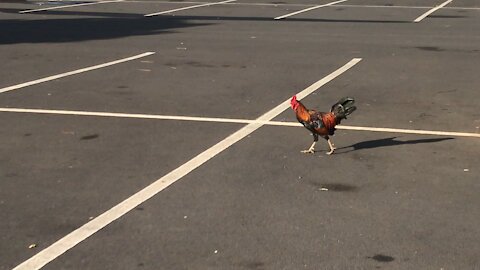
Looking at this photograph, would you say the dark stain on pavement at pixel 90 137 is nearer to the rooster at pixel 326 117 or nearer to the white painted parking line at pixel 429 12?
the rooster at pixel 326 117

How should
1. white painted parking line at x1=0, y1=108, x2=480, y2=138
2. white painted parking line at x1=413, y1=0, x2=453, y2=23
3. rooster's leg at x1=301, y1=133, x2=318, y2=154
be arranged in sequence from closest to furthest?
rooster's leg at x1=301, y1=133, x2=318, y2=154
white painted parking line at x1=0, y1=108, x2=480, y2=138
white painted parking line at x1=413, y1=0, x2=453, y2=23

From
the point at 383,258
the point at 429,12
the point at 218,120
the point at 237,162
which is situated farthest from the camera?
the point at 429,12

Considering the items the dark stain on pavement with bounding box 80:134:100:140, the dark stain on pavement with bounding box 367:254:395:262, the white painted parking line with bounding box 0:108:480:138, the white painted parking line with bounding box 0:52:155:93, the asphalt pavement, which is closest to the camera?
the dark stain on pavement with bounding box 367:254:395:262

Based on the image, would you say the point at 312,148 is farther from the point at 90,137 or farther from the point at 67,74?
the point at 67,74

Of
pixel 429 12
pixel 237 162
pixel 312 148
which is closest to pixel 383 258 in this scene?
pixel 237 162

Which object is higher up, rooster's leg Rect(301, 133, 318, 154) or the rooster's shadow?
rooster's leg Rect(301, 133, 318, 154)

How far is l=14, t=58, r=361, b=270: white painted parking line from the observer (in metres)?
5.12

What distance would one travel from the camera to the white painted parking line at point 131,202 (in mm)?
5125

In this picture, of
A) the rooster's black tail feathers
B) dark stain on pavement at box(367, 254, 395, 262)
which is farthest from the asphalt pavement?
the rooster's black tail feathers

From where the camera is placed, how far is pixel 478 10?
25594 mm

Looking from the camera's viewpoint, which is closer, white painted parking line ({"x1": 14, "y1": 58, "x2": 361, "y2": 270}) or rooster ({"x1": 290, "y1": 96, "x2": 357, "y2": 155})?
white painted parking line ({"x1": 14, "y1": 58, "x2": 361, "y2": 270})

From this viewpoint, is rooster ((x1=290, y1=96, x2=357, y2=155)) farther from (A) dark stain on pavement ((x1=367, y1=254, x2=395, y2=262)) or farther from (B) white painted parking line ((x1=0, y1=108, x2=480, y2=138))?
(A) dark stain on pavement ((x1=367, y1=254, x2=395, y2=262))

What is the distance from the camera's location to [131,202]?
621cm

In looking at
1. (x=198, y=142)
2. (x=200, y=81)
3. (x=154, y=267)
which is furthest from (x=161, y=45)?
(x=154, y=267)
